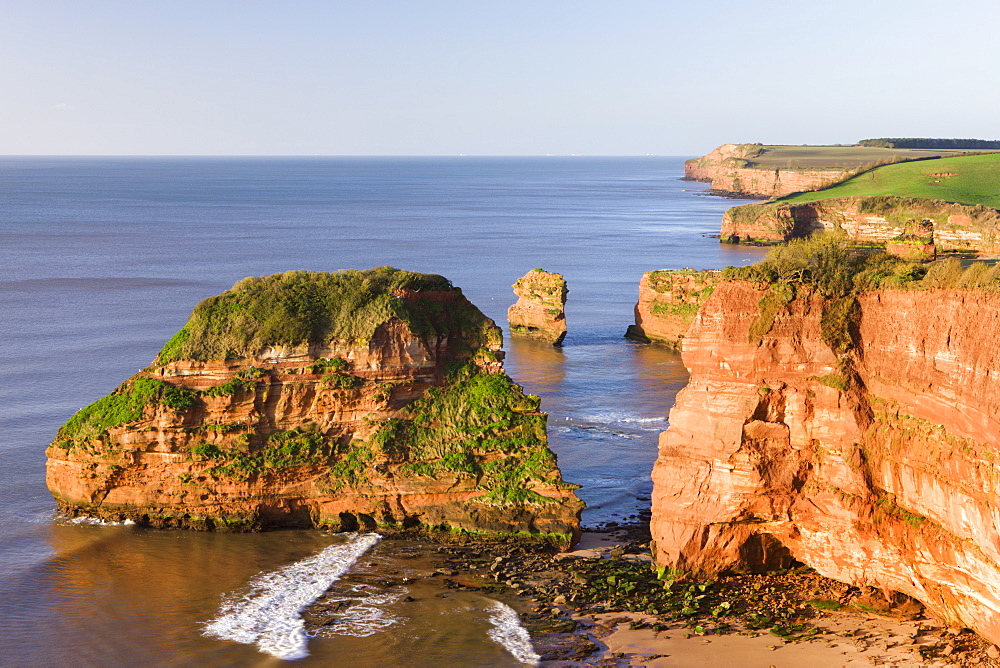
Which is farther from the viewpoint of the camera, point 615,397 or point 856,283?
point 615,397

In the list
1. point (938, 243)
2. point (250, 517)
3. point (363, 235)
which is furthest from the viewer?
point (363, 235)

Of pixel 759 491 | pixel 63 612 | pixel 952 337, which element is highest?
pixel 952 337

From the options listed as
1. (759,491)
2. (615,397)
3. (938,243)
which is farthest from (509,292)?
(759,491)

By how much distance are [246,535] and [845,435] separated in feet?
59.5

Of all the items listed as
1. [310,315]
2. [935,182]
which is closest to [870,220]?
[935,182]

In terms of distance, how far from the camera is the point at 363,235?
384ft

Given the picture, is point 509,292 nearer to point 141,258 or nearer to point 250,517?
point 141,258

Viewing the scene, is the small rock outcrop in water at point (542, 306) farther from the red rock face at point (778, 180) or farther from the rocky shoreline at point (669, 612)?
the red rock face at point (778, 180)

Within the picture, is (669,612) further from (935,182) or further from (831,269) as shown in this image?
(935,182)

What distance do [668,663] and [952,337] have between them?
9.61 m

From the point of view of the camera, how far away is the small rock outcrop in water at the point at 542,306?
5800cm

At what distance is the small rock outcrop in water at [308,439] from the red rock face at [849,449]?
5357 mm

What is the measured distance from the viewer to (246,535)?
2934 cm

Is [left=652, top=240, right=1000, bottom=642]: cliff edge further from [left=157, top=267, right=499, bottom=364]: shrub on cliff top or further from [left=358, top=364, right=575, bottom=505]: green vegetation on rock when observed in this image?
[left=157, top=267, right=499, bottom=364]: shrub on cliff top
